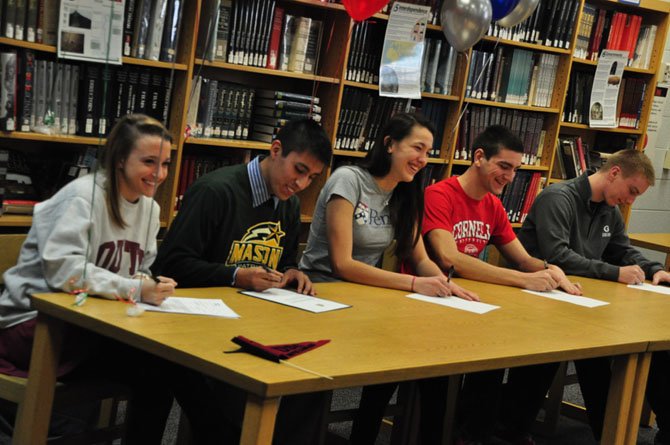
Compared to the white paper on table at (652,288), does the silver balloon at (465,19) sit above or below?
above

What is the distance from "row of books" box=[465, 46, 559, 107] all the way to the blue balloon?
75 cm

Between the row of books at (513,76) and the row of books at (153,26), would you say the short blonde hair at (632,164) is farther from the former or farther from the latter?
the row of books at (153,26)

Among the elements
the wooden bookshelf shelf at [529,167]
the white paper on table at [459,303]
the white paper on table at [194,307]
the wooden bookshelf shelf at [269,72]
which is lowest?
the white paper on table at [459,303]

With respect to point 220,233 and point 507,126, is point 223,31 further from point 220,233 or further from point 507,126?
point 507,126

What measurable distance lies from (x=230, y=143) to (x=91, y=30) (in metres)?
1.80

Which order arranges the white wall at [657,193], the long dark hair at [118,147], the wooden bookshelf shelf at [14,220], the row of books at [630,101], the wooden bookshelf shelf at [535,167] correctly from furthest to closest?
the white wall at [657,193] → the row of books at [630,101] → the wooden bookshelf shelf at [535,167] → the wooden bookshelf shelf at [14,220] → the long dark hair at [118,147]

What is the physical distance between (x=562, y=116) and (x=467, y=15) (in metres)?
1.78

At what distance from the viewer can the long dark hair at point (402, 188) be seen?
9.96 feet

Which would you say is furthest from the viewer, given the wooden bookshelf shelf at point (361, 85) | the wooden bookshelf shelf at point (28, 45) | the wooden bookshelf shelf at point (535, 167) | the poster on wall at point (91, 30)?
the wooden bookshelf shelf at point (535, 167)

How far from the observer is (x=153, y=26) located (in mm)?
3305

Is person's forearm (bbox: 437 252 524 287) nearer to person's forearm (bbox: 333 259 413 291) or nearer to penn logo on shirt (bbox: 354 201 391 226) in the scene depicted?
penn logo on shirt (bbox: 354 201 391 226)

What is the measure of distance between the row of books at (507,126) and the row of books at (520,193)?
0.09 m

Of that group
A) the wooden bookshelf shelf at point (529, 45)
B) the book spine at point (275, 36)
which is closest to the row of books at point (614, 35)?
the wooden bookshelf shelf at point (529, 45)

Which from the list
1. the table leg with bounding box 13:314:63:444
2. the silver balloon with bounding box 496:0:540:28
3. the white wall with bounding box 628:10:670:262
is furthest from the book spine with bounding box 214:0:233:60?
the white wall with bounding box 628:10:670:262
